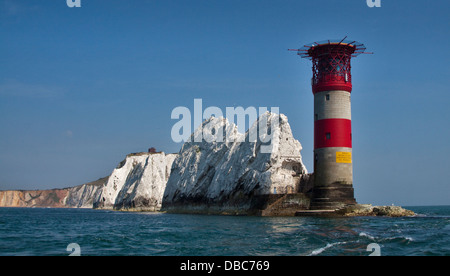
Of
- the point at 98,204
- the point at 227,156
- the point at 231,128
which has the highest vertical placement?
the point at 231,128

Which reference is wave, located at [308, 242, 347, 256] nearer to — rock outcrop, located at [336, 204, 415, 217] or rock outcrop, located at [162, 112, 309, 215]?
rock outcrop, located at [336, 204, 415, 217]

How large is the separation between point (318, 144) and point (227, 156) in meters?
18.3

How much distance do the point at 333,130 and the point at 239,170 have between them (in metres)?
15.6

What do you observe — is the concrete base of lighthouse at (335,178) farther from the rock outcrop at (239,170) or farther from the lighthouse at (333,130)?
the rock outcrop at (239,170)

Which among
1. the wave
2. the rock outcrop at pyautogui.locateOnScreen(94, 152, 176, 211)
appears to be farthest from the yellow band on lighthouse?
the rock outcrop at pyautogui.locateOnScreen(94, 152, 176, 211)

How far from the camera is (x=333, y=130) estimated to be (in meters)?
45.4

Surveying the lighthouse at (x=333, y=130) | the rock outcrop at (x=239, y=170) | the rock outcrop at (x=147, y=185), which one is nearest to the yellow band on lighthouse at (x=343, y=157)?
the lighthouse at (x=333, y=130)

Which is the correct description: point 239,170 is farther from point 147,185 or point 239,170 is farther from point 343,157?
point 147,185

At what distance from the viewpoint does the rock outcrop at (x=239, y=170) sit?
52344mm

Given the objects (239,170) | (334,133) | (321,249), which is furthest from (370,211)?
(321,249)
